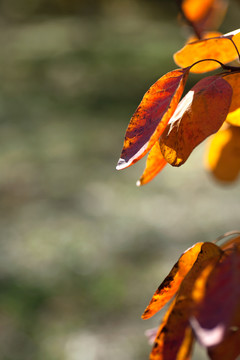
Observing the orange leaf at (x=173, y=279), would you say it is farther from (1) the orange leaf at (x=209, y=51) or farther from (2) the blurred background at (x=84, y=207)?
(2) the blurred background at (x=84, y=207)

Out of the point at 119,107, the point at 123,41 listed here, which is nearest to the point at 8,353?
the point at 119,107

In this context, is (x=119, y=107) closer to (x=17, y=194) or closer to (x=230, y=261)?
(x=17, y=194)

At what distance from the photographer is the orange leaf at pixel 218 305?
1.07 ft

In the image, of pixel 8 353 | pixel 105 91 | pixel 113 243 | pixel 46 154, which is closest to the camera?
pixel 8 353

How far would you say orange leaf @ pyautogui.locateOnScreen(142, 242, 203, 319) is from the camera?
480 millimetres

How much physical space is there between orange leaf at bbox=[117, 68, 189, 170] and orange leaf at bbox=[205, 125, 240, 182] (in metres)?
0.27

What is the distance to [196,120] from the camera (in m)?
0.47

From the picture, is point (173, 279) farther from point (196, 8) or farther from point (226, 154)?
point (196, 8)

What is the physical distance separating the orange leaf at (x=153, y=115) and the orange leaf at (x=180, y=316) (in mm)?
100

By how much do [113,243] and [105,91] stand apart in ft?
7.66

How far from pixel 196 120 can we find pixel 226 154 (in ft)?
0.97

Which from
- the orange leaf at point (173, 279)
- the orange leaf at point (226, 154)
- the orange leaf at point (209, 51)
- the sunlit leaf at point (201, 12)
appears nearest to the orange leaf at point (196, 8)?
the sunlit leaf at point (201, 12)

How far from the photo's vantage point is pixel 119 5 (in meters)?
7.78

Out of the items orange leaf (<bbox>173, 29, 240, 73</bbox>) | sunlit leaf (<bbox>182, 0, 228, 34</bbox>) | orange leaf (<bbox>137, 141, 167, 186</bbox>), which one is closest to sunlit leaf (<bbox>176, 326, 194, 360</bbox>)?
orange leaf (<bbox>137, 141, 167, 186</bbox>)
